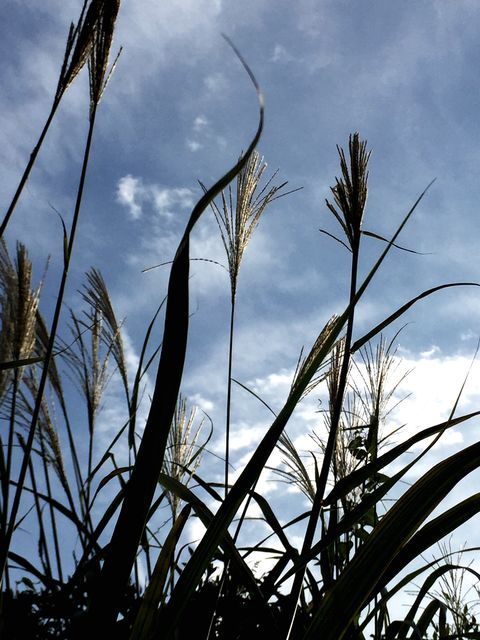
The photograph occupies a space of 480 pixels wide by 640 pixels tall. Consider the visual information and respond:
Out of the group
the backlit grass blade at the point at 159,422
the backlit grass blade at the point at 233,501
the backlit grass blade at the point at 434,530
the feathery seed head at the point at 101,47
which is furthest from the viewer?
the feathery seed head at the point at 101,47

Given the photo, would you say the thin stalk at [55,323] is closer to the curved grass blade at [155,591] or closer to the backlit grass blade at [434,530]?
the curved grass blade at [155,591]

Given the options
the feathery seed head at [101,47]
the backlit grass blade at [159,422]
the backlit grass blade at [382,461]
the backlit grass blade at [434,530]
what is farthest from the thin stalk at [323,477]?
the feathery seed head at [101,47]

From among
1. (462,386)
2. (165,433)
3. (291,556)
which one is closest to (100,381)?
(291,556)

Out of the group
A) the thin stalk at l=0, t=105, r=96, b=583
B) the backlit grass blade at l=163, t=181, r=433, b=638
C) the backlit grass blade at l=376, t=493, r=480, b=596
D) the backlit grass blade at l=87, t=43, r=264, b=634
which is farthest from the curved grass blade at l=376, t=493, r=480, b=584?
the thin stalk at l=0, t=105, r=96, b=583

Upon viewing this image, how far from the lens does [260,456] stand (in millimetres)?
921

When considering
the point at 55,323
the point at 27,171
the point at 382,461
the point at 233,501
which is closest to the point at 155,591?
the point at 233,501

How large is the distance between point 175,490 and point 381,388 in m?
1.64

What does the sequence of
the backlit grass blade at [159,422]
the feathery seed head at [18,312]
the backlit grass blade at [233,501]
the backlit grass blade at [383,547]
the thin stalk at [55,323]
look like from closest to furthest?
the backlit grass blade at [159,422], the backlit grass blade at [233,501], the backlit grass blade at [383,547], the thin stalk at [55,323], the feathery seed head at [18,312]

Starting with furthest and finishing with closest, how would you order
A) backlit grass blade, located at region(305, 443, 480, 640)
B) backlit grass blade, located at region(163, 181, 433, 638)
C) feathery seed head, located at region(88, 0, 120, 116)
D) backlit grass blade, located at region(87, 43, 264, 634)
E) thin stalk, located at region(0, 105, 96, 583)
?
feathery seed head, located at region(88, 0, 120, 116) < thin stalk, located at region(0, 105, 96, 583) < backlit grass blade, located at region(305, 443, 480, 640) < backlit grass blade, located at region(163, 181, 433, 638) < backlit grass blade, located at region(87, 43, 264, 634)

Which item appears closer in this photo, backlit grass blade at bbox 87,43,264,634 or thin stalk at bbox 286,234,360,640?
backlit grass blade at bbox 87,43,264,634

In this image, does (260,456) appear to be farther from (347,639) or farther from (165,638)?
(347,639)

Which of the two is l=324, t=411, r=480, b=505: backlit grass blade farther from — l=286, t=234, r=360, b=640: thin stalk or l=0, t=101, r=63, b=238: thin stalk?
l=0, t=101, r=63, b=238: thin stalk

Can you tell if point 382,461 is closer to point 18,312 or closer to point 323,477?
point 323,477

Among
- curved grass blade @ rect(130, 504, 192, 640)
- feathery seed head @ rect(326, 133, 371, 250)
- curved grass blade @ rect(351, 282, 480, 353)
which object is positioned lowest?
curved grass blade @ rect(130, 504, 192, 640)
